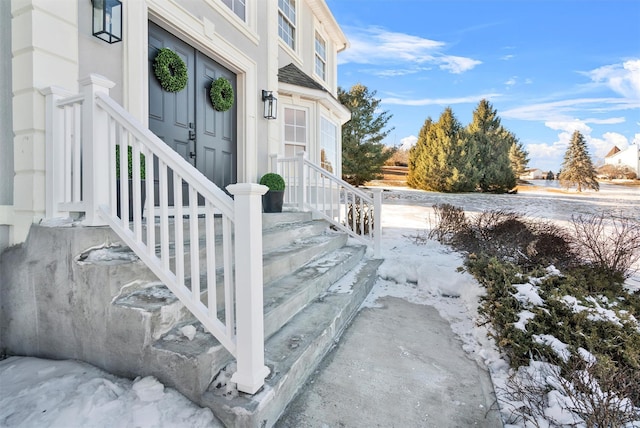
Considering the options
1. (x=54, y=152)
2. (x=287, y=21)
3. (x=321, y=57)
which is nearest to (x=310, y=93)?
(x=287, y=21)

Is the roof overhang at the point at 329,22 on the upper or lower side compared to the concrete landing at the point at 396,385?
upper

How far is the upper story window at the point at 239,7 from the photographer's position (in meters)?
4.28

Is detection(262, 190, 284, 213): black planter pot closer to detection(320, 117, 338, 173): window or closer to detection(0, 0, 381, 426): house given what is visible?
detection(0, 0, 381, 426): house

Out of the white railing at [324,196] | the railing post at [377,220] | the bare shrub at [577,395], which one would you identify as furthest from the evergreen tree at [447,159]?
the bare shrub at [577,395]

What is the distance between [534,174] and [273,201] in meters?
32.3

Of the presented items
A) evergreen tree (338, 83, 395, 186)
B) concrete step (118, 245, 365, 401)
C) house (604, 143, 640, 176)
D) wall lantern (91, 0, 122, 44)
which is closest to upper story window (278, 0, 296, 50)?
wall lantern (91, 0, 122, 44)

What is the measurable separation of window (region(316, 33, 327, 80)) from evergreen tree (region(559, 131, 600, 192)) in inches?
775

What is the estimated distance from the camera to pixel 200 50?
3.81m

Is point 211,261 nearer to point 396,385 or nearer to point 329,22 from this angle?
point 396,385

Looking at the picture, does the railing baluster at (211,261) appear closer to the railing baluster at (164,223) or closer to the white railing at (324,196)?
the railing baluster at (164,223)

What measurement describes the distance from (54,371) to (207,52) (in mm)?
3641

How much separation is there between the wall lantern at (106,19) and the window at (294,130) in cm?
345

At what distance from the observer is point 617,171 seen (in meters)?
22.1

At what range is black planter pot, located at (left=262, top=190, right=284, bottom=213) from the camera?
14.4 ft
